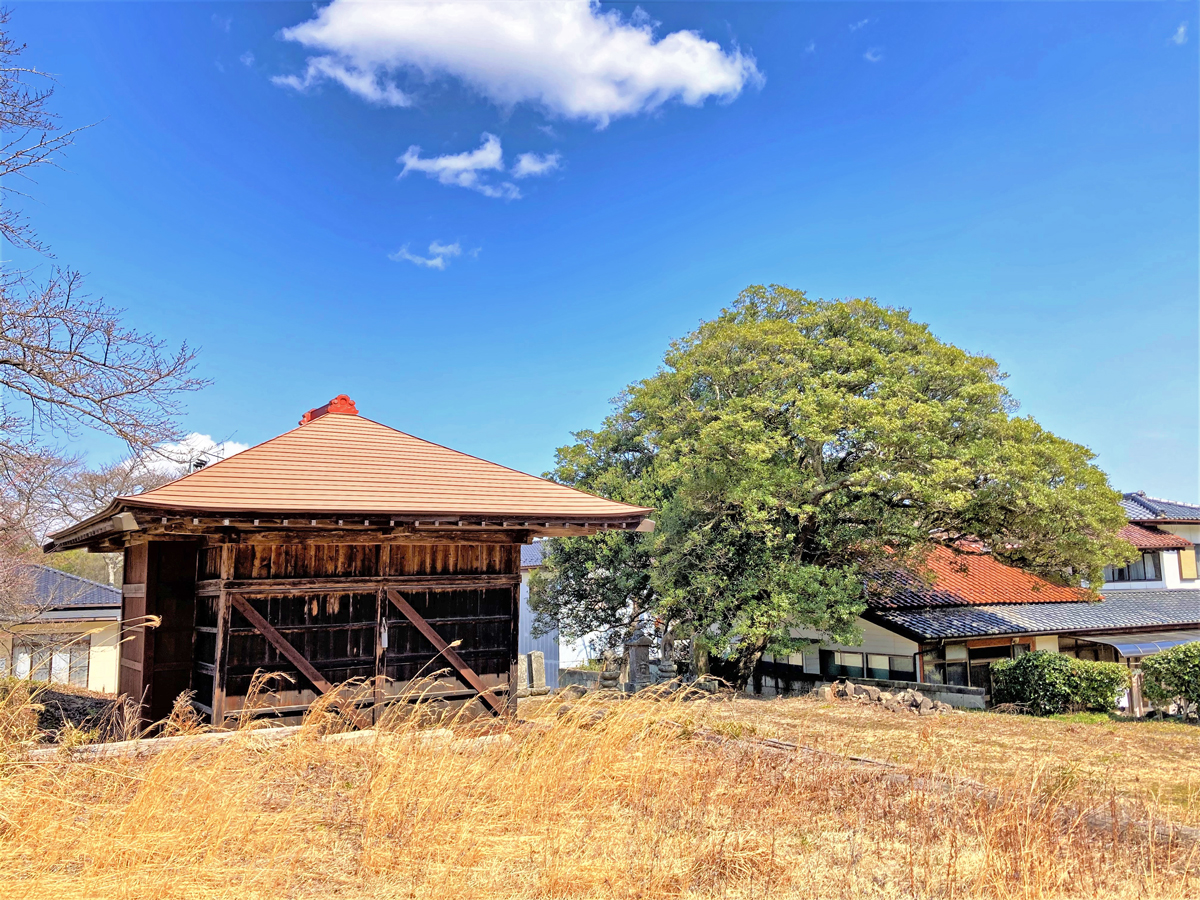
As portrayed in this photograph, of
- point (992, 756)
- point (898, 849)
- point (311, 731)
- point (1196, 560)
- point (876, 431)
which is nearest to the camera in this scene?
point (898, 849)

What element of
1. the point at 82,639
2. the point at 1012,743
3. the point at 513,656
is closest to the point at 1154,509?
the point at 1012,743

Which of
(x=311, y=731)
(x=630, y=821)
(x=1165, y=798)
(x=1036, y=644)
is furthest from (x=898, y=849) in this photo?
(x=1036, y=644)

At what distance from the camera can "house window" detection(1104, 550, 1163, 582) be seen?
1202 inches

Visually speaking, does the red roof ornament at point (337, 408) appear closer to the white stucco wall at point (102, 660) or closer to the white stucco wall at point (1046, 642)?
the white stucco wall at point (102, 660)

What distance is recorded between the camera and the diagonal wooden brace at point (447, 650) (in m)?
10.1

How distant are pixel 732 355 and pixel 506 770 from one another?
13.8 m

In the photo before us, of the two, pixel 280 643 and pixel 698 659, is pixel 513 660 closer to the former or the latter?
pixel 280 643

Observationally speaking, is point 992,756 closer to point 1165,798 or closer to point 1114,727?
point 1165,798

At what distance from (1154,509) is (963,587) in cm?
1379

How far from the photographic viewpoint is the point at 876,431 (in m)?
16.8

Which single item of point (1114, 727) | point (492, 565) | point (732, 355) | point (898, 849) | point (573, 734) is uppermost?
point (732, 355)

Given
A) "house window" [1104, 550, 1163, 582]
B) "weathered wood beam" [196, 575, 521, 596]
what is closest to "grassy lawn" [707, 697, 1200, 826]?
"weathered wood beam" [196, 575, 521, 596]

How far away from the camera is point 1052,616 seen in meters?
24.5

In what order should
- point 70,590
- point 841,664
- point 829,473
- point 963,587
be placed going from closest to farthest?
point 829,473, point 841,664, point 963,587, point 70,590
